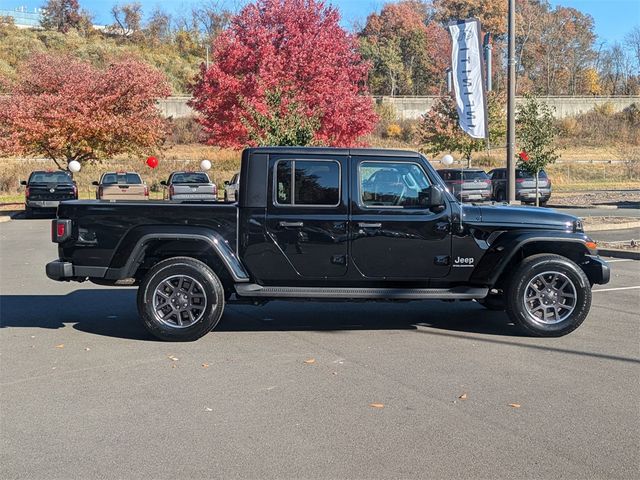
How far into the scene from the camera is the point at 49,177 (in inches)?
1114

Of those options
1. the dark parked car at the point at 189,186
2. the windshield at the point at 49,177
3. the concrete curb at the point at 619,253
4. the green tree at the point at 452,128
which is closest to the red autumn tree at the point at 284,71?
the dark parked car at the point at 189,186

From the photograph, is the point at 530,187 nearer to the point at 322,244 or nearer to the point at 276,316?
the point at 276,316

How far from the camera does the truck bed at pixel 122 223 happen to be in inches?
303

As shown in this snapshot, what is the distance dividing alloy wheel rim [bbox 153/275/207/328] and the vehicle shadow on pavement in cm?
37

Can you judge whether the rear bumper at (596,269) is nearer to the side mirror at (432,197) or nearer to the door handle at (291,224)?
the side mirror at (432,197)

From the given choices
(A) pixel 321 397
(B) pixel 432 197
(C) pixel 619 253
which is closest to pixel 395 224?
(B) pixel 432 197

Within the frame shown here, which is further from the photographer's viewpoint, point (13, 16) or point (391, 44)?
point (13, 16)

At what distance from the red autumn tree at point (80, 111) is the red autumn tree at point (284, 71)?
16.9 feet

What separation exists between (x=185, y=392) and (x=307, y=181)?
2.80m

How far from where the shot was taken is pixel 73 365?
687 centimetres

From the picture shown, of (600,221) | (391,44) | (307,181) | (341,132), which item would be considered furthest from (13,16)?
(307,181)

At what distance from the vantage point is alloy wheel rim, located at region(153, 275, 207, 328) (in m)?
7.72

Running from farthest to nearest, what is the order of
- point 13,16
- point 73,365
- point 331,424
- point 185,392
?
point 13,16
point 73,365
point 185,392
point 331,424

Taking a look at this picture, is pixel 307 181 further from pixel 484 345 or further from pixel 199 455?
pixel 199 455
